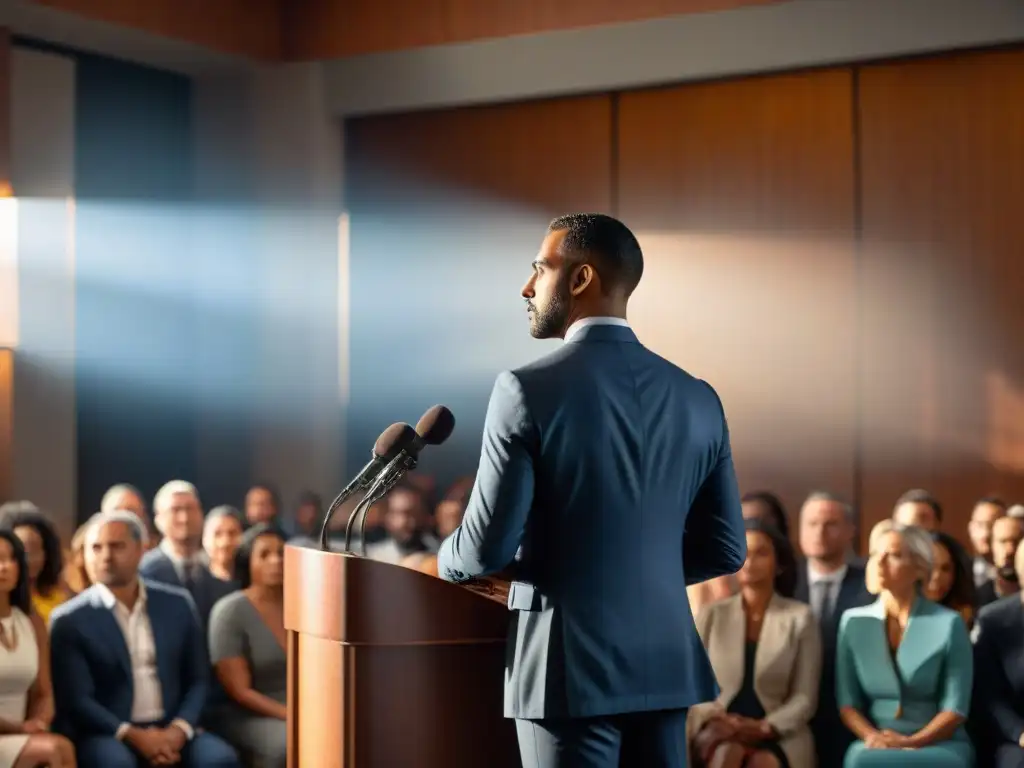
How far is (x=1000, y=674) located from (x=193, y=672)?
2.42 metres

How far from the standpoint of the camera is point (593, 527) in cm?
194

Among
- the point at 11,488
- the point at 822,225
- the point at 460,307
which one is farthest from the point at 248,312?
the point at 822,225

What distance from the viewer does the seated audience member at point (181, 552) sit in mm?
4828

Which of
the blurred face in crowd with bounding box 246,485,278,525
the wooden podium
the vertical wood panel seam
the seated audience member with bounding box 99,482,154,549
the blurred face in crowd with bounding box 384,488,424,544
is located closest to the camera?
the wooden podium

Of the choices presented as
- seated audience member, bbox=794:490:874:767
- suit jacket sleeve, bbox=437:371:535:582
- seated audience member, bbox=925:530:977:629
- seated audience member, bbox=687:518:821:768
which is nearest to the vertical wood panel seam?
seated audience member, bbox=794:490:874:767

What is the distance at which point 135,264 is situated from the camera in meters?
6.60

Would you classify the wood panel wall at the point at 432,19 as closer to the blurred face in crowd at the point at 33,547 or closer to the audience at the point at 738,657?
the audience at the point at 738,657

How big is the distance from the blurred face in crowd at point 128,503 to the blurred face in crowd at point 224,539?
22.8 inches

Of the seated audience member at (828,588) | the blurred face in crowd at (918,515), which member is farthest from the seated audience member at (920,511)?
the seated audience member at (828,588)

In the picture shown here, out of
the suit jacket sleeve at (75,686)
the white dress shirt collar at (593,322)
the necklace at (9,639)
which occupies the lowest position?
the suit jacket sleeve at (75,686)

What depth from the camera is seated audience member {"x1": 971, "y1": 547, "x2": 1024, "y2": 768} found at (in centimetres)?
400

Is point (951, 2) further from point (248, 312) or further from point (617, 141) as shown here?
point (248, 312)

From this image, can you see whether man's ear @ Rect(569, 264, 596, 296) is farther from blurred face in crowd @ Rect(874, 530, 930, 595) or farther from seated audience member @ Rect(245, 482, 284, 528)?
seated audience member @ Rect(245, 482, 284, 528)

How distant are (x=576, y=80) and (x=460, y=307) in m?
1.22
